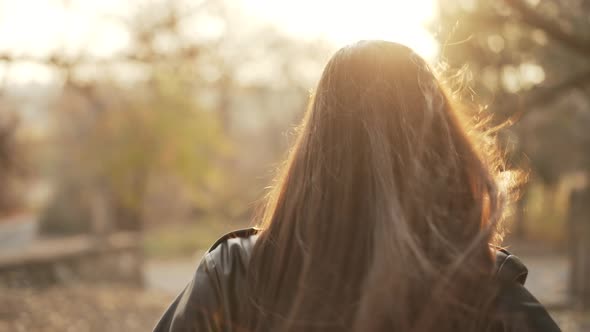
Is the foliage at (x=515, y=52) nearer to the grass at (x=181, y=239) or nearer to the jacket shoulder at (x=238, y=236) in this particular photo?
the jacket shoulder at (x=238, y=236)

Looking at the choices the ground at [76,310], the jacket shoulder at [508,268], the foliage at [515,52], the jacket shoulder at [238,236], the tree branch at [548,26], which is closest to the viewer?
the jacket shoulder at [508,268]

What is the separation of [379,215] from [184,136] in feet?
74.2

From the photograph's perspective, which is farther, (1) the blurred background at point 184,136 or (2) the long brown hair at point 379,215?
(1) the blurred background at point 184,136

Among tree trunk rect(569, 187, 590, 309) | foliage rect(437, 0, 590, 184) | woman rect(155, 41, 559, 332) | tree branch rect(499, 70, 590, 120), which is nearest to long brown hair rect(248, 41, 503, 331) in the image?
woman rect(155, 41, 559, 332)

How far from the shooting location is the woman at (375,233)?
5.46 feet

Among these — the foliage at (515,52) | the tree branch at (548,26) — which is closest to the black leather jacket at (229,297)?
the foliage at (515,52)

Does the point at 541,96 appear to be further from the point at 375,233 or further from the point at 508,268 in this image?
the point at 375,233

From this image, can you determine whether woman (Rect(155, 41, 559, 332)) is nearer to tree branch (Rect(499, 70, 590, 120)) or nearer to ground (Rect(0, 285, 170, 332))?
tree branch (Rect(499, 70, 590, 120))

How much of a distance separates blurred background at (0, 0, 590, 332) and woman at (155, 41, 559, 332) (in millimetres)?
304

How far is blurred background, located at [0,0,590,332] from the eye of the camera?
7.82 m

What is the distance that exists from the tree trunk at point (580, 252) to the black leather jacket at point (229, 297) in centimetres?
902

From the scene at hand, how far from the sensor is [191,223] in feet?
117

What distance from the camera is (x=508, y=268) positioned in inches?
70.1

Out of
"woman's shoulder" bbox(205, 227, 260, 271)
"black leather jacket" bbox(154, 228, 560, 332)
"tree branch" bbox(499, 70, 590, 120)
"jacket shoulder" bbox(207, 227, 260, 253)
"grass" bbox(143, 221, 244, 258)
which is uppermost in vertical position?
"tree branch" bbox(499, 70, 590, 120)
